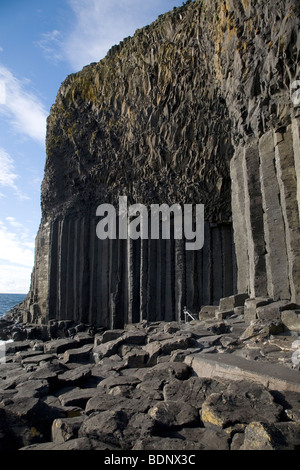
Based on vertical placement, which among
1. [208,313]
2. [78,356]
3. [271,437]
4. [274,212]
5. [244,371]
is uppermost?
[274,212]

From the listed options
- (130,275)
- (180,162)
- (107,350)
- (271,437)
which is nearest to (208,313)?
(107,350)

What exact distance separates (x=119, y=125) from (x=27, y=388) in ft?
52.6

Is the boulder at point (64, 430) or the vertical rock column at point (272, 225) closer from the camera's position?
the boulder at point (64, 430)

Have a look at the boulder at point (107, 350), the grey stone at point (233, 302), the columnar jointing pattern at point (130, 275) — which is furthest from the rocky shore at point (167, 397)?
the columnar jointing pattern at point (130, 275)

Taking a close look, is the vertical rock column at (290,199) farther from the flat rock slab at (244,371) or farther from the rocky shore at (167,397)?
the flat rock slab at (244,371)

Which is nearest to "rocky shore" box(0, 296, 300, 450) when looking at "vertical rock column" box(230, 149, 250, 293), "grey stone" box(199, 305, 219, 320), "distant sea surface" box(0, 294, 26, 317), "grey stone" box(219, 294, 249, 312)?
"grey stone" box(219, 294, 249, 312)

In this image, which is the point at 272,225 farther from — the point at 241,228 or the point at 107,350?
the point at 107,350

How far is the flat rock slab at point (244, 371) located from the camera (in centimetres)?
425

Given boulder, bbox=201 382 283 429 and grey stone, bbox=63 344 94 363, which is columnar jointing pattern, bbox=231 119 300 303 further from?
grey stone, bbox=63 344 94 363

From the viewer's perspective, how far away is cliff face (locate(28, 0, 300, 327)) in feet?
28.8

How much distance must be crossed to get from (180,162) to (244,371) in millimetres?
12812

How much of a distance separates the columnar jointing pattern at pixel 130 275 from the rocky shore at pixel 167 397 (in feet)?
22.2

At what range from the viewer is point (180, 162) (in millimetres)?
16438
